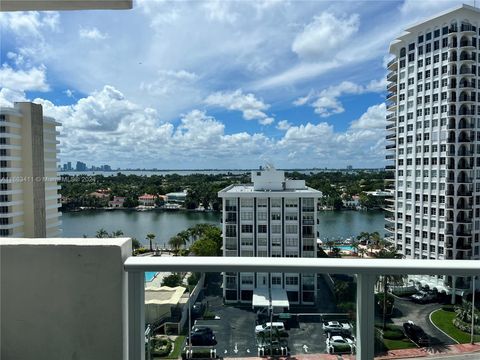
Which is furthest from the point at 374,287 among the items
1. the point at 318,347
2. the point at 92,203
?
the point at 92,203

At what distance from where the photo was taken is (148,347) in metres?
1.23

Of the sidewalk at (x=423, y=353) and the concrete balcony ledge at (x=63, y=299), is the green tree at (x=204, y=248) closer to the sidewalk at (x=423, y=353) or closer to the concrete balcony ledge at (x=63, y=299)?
the concrete balcony ledge at (x=63, y=299)

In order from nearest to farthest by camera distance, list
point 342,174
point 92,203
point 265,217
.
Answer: point 265,217, point 92,203, point 342,174

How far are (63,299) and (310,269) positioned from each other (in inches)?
33.1

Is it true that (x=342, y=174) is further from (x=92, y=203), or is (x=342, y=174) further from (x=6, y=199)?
(x=6, y=199)

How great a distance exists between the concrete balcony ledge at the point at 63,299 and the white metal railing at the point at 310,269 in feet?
0.12

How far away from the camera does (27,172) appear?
2155cm

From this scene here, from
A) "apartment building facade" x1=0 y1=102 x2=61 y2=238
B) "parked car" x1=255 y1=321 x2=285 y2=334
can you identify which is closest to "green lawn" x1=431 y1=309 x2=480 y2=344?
"parked car" x1=255 y1=321 x2=285 y2=334

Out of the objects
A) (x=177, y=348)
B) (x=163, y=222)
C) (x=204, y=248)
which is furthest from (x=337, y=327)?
(x=163, y=222)

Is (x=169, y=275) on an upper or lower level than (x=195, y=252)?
upper

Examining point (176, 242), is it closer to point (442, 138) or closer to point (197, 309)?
point (442, 138)

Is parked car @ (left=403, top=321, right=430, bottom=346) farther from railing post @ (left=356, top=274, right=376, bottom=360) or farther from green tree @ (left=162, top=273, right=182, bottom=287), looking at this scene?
green tree @ (left=162, top=273, right=182, bottom=287)

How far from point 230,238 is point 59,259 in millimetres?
17792

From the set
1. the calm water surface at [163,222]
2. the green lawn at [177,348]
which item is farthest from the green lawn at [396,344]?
the calm water surface at [163,222]
